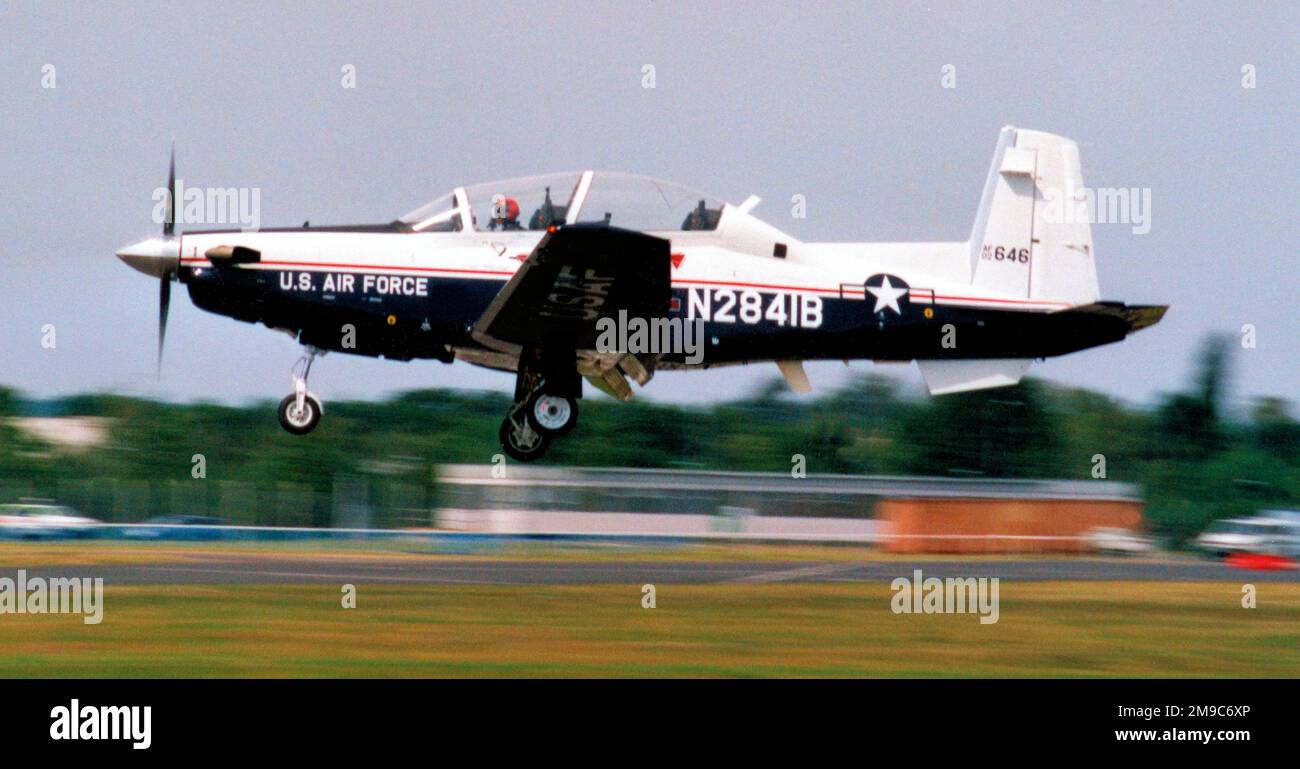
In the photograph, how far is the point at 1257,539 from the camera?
26.9m

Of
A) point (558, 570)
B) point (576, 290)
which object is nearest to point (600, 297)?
point (576, 290)

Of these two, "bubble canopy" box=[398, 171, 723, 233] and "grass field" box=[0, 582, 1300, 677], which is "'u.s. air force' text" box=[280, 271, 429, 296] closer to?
"bubble canopy" box=[398, 171, 723, 233]

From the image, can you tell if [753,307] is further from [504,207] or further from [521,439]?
[521,439]

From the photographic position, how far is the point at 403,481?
33.3m

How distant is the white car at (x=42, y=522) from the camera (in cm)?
2764

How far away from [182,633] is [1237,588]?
13359mm

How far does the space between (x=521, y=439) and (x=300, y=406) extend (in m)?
1.99

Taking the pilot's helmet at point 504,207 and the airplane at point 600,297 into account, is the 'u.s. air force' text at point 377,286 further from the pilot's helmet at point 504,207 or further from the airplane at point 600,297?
the pilot's helmet at point 504,207

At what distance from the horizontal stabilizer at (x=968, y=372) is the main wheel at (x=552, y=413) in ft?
10.6

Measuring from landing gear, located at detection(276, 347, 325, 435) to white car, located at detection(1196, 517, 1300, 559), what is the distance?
19.4m

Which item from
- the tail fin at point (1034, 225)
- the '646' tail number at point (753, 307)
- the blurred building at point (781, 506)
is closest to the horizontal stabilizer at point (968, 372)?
the tail fin at point (1034, 225)

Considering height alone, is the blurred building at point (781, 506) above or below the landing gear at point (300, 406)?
below
